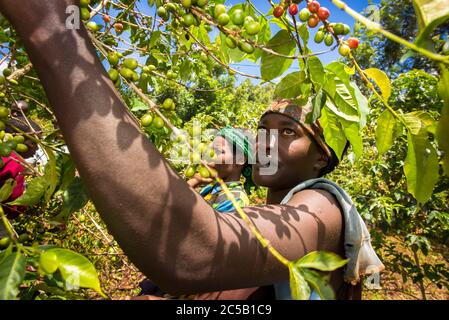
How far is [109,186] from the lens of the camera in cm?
73

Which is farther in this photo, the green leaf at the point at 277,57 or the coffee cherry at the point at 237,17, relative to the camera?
the green leaf at the point at 277,57

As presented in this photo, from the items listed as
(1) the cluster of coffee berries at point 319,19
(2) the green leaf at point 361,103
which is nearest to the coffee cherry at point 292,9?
(1) the cluster of coffee berries at point 319,19

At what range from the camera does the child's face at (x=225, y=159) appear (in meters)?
3.53

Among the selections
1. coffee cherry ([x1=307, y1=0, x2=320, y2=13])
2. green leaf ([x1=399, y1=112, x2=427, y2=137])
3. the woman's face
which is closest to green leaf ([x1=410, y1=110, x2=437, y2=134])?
green leaf ([x1=399, y1=112, x2=427, y2=137])

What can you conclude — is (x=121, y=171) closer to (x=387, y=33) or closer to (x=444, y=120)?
(x=387, y=33)

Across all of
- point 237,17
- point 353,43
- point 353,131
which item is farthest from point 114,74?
point 353,131

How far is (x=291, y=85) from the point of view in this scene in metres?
1.21

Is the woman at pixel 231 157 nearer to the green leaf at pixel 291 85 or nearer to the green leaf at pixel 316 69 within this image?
the green leaf at pixel 291 85

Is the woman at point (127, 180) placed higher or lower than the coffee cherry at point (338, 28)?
lower

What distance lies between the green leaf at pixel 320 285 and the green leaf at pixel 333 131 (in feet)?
2.57
